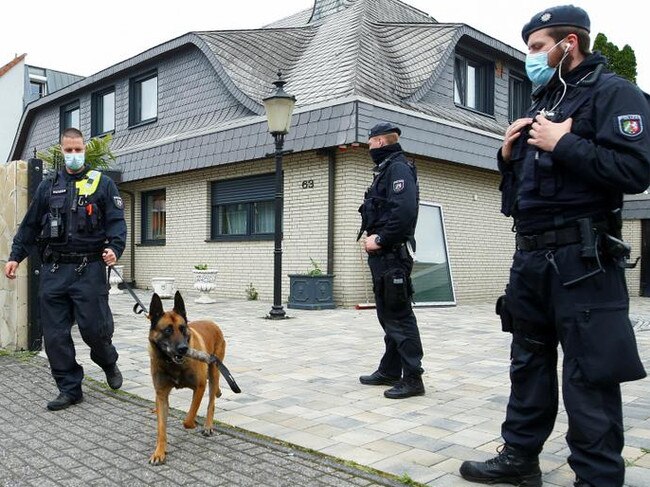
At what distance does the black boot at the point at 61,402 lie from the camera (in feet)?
15.5

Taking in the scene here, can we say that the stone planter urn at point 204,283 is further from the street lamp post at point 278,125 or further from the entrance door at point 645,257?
the entrance door at point 645,257

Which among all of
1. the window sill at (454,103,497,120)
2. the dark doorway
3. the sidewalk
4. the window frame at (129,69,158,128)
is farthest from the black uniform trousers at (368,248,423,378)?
the window frame at (129,69,158,128)

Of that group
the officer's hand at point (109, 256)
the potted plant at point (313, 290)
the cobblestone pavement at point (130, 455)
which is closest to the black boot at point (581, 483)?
the cobblestone pavement at point (130, 455)

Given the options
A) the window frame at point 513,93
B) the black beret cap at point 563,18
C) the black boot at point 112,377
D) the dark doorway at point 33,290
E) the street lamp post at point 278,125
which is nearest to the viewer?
the black beret cap at point 563,18

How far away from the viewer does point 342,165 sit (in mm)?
11938

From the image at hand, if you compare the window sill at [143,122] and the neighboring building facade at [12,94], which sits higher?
the neighboring building facade at [12,94]

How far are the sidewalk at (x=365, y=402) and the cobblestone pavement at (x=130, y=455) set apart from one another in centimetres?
4

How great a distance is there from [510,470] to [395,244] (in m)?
2.18

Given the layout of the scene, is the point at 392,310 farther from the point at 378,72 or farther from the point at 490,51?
the point at 490,51

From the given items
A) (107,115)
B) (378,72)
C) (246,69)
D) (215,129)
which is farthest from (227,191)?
(107,115)

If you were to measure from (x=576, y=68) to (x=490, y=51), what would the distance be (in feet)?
46.5

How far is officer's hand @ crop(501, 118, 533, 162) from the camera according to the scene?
2986 millimetres

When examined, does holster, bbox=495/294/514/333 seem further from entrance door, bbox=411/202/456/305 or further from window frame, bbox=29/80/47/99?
window frame, bbox=29/80/47/99

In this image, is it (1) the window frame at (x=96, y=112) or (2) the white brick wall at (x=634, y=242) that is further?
(1) the window frame at (x=96, y=112)
